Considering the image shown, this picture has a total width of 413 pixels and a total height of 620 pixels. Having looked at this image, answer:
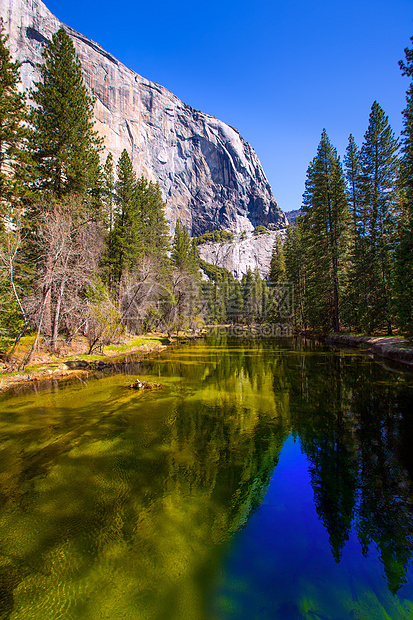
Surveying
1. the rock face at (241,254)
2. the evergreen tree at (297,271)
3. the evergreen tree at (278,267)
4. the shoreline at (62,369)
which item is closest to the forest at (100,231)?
the shoreline at (62,369)

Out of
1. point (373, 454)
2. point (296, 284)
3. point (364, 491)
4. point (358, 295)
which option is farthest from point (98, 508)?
point (296, 284)

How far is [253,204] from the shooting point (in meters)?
165

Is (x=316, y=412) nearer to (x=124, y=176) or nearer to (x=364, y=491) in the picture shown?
(x=364, y=491)

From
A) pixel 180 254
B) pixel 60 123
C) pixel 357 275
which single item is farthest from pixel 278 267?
pixel 60 123

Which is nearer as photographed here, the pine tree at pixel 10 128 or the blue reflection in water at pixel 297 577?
the blue reflection in water at pixel 297 577

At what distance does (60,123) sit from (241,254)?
10588cm

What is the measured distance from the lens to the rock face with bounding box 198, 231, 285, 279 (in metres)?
119

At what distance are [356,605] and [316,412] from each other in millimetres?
6073

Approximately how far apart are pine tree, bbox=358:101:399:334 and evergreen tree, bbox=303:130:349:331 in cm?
210

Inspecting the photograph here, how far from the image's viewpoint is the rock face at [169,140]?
81125 mm

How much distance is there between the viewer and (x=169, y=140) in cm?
12694

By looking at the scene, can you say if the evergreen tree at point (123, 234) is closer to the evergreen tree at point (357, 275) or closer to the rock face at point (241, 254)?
the evergreen tree at point (357, 275)

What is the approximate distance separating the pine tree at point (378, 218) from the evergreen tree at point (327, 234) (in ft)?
6.89

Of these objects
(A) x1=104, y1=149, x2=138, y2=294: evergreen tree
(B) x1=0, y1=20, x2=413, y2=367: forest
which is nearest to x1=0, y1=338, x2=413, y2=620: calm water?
(B) x1=0, y1=20, x2=413, y2=367: forest
